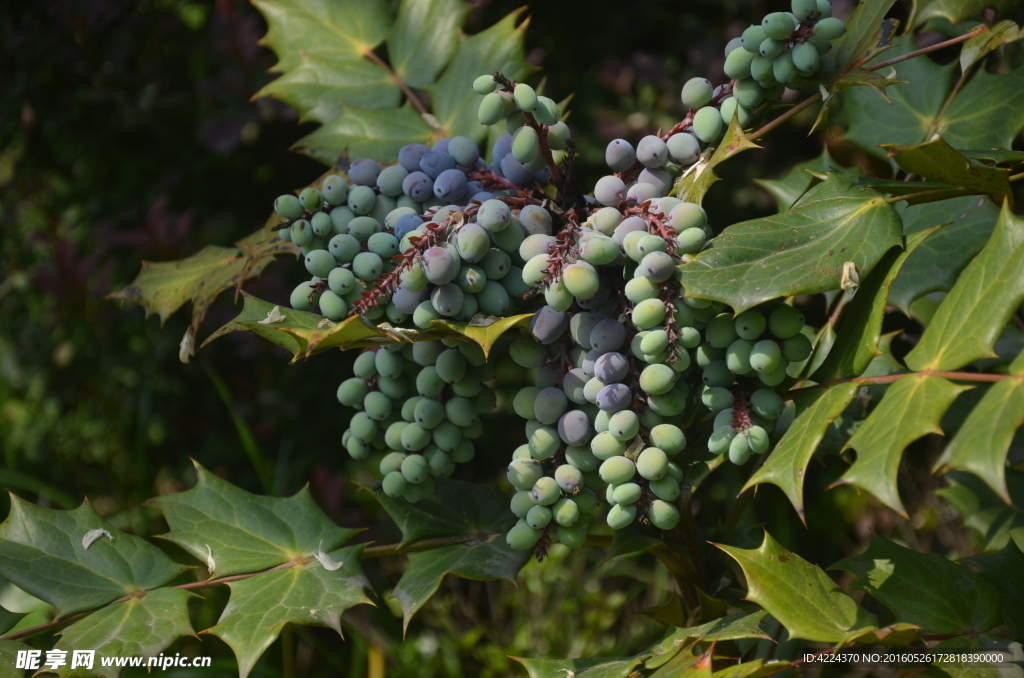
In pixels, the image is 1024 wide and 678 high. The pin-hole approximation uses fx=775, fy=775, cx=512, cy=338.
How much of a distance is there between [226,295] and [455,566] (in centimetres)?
122

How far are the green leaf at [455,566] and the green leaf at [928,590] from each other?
37 cm

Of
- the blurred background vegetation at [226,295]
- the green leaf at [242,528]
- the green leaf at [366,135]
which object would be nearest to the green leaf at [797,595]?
the green leaf at [242,528]

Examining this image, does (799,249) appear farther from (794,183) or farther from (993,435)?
(794,183)

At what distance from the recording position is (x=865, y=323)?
0.77m

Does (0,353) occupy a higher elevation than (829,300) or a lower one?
lower

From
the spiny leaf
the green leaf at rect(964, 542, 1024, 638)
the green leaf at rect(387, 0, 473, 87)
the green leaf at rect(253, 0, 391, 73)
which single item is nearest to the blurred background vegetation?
the green leaf at rect(253, 0, 391, 73)

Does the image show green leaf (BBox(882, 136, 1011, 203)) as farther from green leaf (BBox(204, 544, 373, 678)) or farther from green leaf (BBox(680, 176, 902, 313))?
green leaf (BBox(204, 544, 373, 678))

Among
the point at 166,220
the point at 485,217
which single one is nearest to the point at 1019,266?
the point at 485,217

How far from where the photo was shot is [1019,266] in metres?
0.67

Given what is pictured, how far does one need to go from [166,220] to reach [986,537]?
1.79 m

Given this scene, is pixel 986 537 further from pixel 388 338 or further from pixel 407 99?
pixel 407 99

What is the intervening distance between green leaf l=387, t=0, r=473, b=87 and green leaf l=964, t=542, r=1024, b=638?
1037 millimetres

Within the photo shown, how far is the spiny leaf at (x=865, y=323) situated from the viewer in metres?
0.75

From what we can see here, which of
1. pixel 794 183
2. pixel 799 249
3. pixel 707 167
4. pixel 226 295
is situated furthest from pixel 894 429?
pixel 226 295
